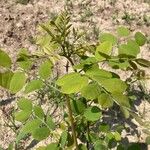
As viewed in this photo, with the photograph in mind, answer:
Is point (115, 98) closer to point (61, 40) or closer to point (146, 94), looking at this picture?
point (61, 40)

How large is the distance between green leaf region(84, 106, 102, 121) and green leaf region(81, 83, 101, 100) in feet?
1.94

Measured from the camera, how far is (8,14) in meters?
4.87

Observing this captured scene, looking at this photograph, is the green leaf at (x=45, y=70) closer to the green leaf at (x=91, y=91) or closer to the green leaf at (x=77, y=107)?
the green leaf at (x=77, y=107)

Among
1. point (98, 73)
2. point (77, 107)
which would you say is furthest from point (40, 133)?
point (98, 73)

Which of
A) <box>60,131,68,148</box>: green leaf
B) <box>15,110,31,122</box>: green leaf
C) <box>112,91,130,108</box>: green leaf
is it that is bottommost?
<box>60,131,68,148</box>: green leaf

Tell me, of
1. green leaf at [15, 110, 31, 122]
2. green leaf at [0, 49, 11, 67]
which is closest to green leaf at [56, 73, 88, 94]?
green leaf at [0, 49, 11, 67]

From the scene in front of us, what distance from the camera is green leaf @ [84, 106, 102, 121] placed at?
79.1 inches

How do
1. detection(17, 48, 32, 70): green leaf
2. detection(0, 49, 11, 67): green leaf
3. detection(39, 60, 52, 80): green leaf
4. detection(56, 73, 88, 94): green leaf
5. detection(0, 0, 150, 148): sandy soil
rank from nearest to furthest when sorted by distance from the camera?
detection(56, 73, 88, 94): green leaf → detection(0, 49, 11, 67): green leaf → detection(17, 48, 32, 70): green leaf → detection(39, 60, 52, 80): green leaf → detection(0, 0, 150, 148): sandy soil

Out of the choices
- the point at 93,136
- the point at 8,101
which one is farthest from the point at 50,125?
the point at 8,101

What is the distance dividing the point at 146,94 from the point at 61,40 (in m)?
2.50

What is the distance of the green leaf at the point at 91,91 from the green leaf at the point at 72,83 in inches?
1.6

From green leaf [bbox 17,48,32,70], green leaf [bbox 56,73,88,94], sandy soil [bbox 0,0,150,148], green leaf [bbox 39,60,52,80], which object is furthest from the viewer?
sandy soil [bbox 0,0,150,148]

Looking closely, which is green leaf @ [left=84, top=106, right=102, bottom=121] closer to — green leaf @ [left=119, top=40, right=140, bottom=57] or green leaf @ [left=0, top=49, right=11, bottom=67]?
green leaf @ [left=119, top=40, right=140, bottom=57]

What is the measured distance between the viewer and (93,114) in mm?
2029
